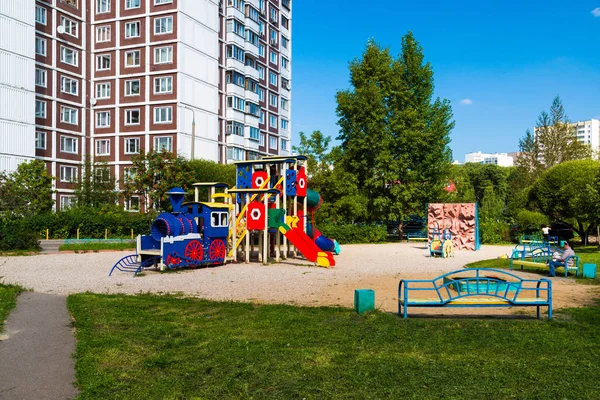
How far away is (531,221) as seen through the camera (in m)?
37.9

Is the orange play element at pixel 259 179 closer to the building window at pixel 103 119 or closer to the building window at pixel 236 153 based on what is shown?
the building window at pixel 103 119

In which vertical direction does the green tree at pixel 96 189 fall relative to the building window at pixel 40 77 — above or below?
below

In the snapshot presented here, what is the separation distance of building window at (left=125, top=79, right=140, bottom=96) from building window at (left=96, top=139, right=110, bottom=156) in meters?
5.19

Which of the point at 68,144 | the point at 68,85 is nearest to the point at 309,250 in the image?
the point at 68,144

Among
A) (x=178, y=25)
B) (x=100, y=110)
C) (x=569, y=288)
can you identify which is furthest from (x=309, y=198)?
(x=100, y=110)

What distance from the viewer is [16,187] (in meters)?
35.2

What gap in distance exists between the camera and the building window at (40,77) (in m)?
46.4

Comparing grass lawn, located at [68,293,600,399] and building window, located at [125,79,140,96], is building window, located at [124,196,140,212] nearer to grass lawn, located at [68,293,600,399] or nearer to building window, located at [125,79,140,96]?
building window, located at [125,79,140,96]

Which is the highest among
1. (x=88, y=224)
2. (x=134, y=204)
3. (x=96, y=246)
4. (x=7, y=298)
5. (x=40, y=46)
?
(x=40, y=46)

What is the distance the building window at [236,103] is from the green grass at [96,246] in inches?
1216

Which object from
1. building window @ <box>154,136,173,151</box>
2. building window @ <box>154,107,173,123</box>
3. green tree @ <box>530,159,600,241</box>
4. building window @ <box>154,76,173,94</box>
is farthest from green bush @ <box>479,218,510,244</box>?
building window @ <box>154,76,173,94</box>

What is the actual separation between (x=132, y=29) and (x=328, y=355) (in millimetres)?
49911

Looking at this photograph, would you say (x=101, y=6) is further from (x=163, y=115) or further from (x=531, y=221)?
(x=531, y=221)

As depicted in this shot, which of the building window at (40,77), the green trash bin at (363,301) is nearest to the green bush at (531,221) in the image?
the green trash bin at (363,301)
